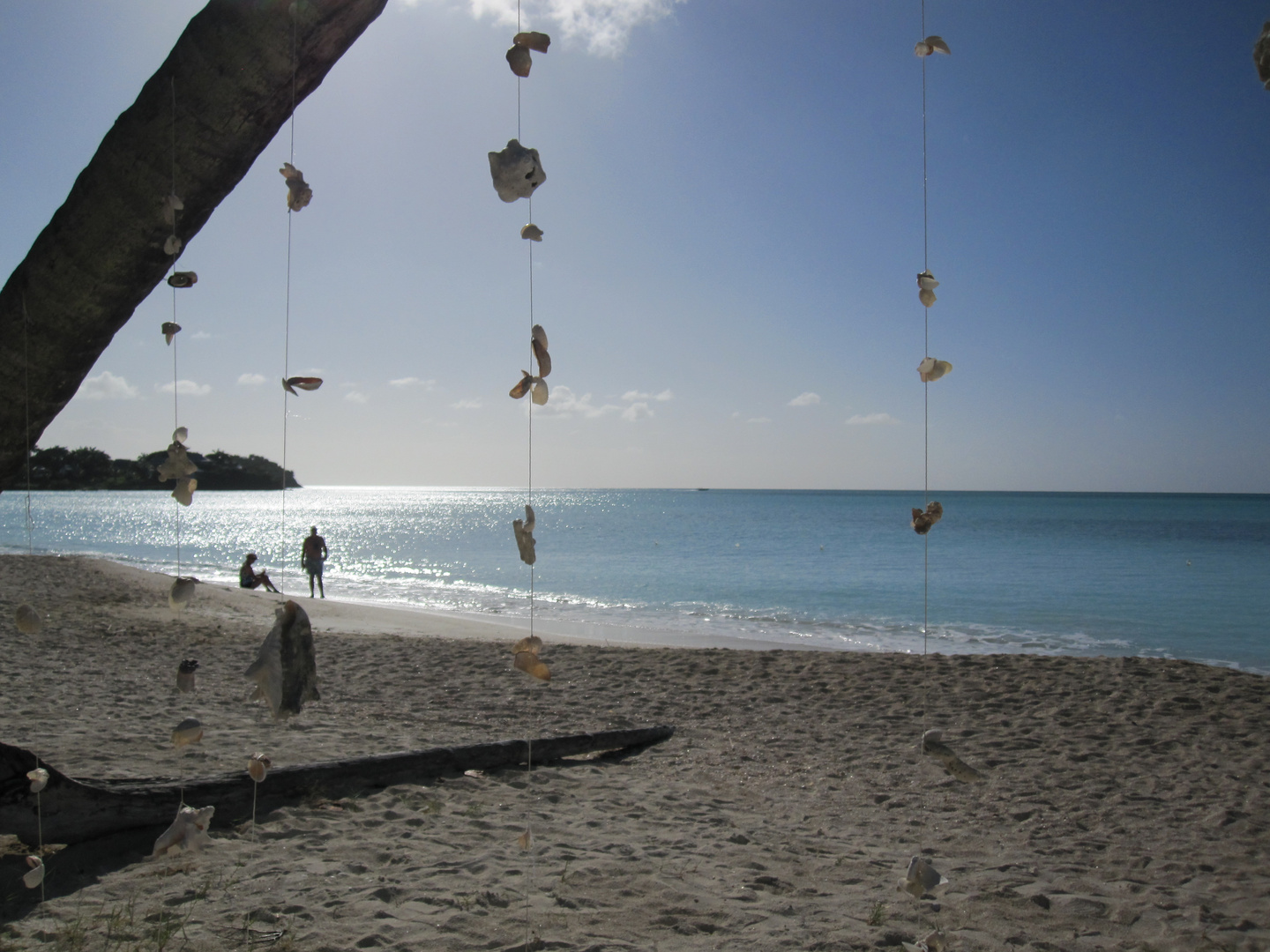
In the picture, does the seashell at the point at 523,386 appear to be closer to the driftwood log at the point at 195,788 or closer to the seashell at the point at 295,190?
the seashell at the point at 295,190

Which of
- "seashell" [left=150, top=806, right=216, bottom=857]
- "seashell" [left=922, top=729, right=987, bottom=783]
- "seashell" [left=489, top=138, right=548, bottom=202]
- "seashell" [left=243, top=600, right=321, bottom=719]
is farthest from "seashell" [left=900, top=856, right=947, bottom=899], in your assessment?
"seashell" [left=489, top=138, right=548, bottom=202]

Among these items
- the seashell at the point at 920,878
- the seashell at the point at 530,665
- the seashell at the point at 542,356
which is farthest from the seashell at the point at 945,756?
the seashell at the point at 542,356

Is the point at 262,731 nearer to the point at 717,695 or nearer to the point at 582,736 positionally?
the point at 582,736

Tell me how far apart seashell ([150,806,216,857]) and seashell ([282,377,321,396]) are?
2.29ft

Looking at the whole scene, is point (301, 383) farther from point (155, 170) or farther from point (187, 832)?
point (187, 832)

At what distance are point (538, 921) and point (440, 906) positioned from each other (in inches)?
16.1

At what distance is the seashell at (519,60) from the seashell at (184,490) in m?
0.86

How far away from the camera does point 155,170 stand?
4.38ft

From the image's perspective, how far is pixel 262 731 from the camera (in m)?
5.46

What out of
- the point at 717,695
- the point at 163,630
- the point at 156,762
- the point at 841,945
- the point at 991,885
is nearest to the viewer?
the point at 841,945

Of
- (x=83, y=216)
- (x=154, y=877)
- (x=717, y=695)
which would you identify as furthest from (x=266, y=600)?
(x=83, y=216)

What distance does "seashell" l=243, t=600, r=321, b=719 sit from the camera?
114cm

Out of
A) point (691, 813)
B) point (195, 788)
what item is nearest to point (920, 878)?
point (195, 788)

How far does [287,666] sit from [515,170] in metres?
0.82
